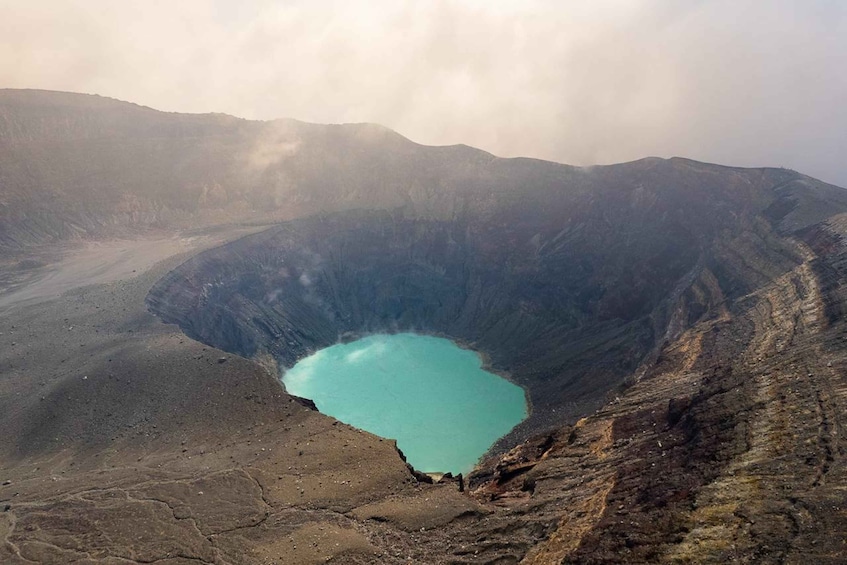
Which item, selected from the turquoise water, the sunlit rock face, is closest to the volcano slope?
the sunlit rock face

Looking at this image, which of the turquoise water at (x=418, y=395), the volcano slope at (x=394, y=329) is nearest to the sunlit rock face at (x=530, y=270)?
the volcano slope at (x=394, y=329)

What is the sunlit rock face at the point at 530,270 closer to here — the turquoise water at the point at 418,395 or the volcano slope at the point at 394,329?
→ the volcano slope at the point at 394,329

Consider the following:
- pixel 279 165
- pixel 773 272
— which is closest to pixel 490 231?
pixel 279 165

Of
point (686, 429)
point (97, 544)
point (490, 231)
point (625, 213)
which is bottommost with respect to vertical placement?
point (97, 544)

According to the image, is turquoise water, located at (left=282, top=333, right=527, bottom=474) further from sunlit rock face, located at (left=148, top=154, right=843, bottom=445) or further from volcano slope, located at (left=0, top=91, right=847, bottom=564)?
volcano slope, located at (left=0, top=91, right=847, bottom=564)

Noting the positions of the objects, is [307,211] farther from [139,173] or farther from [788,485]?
[788,485]
